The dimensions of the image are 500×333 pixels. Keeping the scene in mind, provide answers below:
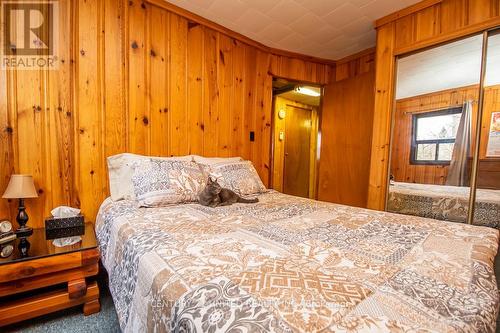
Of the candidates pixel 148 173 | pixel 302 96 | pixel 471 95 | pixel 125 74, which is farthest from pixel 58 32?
pixel 302 96

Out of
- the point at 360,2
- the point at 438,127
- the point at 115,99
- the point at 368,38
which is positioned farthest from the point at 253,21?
the point at 438,127

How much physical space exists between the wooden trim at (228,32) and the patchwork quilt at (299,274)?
1904 mm

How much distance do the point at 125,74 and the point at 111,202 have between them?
42.5 inches

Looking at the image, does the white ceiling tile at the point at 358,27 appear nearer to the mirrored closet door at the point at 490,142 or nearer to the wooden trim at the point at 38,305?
the mirrored closet door at the point at 490,142

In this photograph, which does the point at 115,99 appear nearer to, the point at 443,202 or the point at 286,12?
the point at 286,12

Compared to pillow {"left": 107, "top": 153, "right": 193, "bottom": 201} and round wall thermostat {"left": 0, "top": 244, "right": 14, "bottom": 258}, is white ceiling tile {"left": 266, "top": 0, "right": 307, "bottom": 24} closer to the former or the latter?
pillow {"left": 107, "top": 153, "right": 193, "bottom": 201}

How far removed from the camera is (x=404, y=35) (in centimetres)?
220

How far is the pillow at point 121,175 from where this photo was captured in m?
1.77

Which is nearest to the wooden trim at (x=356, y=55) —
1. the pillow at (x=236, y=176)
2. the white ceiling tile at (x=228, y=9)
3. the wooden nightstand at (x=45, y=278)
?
the white ceiling tile at (x=228, y=9)

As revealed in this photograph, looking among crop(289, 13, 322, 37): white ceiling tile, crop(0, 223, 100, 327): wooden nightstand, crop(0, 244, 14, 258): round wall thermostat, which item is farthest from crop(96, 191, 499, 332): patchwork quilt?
crop(289, 13, 322, 37): white ceiling tile

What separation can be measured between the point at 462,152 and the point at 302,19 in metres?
1.88

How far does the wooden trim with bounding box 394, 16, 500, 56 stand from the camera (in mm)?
1753

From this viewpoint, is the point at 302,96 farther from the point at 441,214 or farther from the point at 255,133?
the point at 441,214

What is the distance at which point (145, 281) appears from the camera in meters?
0.76
